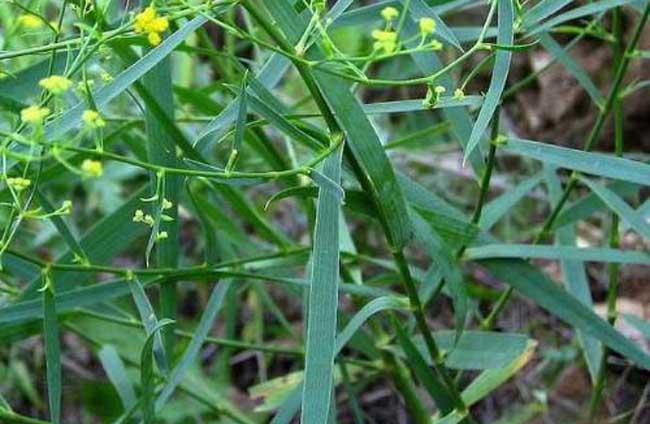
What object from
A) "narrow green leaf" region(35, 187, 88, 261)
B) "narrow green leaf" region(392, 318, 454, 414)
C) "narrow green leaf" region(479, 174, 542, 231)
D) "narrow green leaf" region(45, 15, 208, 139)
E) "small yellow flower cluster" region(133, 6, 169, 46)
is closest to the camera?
"small yellow flower cluster" region(133, 6, 169, 46)

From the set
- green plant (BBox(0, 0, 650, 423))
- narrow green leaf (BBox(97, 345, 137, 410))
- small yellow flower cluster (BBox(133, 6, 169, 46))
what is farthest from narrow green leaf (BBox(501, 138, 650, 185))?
narrow green leaf (BBox(97, 345, 137, 410))

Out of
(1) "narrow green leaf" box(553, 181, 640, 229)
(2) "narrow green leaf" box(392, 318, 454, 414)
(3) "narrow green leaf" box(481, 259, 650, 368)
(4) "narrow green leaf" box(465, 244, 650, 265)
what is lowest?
(2) "narrow green leaf" box(392, 318, 454, 414)

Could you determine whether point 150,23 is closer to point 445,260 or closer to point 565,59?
point 445,260

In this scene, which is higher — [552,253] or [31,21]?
[31,21]

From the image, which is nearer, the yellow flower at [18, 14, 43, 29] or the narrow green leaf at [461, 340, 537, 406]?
the yellow flower at [18, 14, 43, 29]

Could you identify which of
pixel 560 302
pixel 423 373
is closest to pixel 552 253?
pixel 560 302

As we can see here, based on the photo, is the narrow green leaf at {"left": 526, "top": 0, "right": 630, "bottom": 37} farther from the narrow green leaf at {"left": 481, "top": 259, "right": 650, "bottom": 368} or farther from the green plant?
the narrow green leaf at {"left": 481, "top": 259, "right": 650, "bottom": 368}

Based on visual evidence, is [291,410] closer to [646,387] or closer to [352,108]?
[352,108]

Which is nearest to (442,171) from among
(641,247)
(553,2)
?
(641,247)

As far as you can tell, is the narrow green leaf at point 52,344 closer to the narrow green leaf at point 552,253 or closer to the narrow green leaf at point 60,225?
the narrow green leaf at point 60,225

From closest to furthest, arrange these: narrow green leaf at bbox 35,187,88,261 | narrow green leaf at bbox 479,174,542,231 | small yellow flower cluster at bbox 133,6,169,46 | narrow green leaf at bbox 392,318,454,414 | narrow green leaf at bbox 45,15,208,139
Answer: small yellow flower cluster at bbox 133,6,169,46, narrow green leaf at bbox 45,15,208,139, narrow green leaf at bbox 35,187,88,261, narrow green leaf at bbox 392,318,454,414, narrow green leaf at bbox 479,174,542,231

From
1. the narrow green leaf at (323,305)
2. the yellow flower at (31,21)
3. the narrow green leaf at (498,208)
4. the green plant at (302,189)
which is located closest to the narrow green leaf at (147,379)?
the green plant at (302,189)
